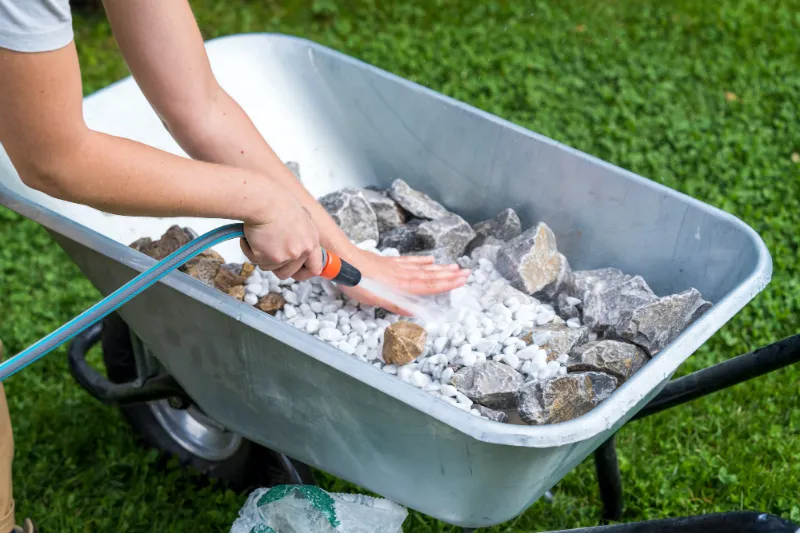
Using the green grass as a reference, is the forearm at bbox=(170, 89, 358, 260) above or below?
above

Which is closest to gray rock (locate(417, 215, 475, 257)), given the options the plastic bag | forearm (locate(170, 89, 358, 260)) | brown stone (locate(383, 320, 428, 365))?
forearm (locate(170, 89, 358, 260))

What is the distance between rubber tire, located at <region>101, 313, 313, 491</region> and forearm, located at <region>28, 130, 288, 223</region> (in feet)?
2.34

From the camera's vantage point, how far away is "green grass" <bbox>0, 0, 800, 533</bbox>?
2.01 metres

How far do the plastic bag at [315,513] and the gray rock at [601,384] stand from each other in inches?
13.5

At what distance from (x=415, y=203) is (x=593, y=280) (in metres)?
0.41

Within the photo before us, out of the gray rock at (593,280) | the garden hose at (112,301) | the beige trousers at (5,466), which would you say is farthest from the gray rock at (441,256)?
the beige trousers at (5,466)

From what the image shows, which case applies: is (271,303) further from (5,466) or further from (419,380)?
(5,466)

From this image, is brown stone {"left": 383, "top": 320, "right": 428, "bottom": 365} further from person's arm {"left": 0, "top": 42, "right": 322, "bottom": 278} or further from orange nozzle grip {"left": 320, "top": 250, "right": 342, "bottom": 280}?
person's arm {"left": 0, "top": 42, "right": 322, "bottom": 278}

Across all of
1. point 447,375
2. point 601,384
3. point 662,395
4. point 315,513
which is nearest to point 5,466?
point 315,513

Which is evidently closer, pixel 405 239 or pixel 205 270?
pixel 205 270

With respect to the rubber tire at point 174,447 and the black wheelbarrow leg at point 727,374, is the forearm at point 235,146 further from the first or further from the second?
the black wheelbarrow leg at point 727,374

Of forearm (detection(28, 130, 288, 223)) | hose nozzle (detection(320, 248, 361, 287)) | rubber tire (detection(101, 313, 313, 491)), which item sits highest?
forearm (detection(28, 130, 288, 223))

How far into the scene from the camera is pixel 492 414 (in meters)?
1.37

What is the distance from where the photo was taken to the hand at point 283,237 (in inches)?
49.2
